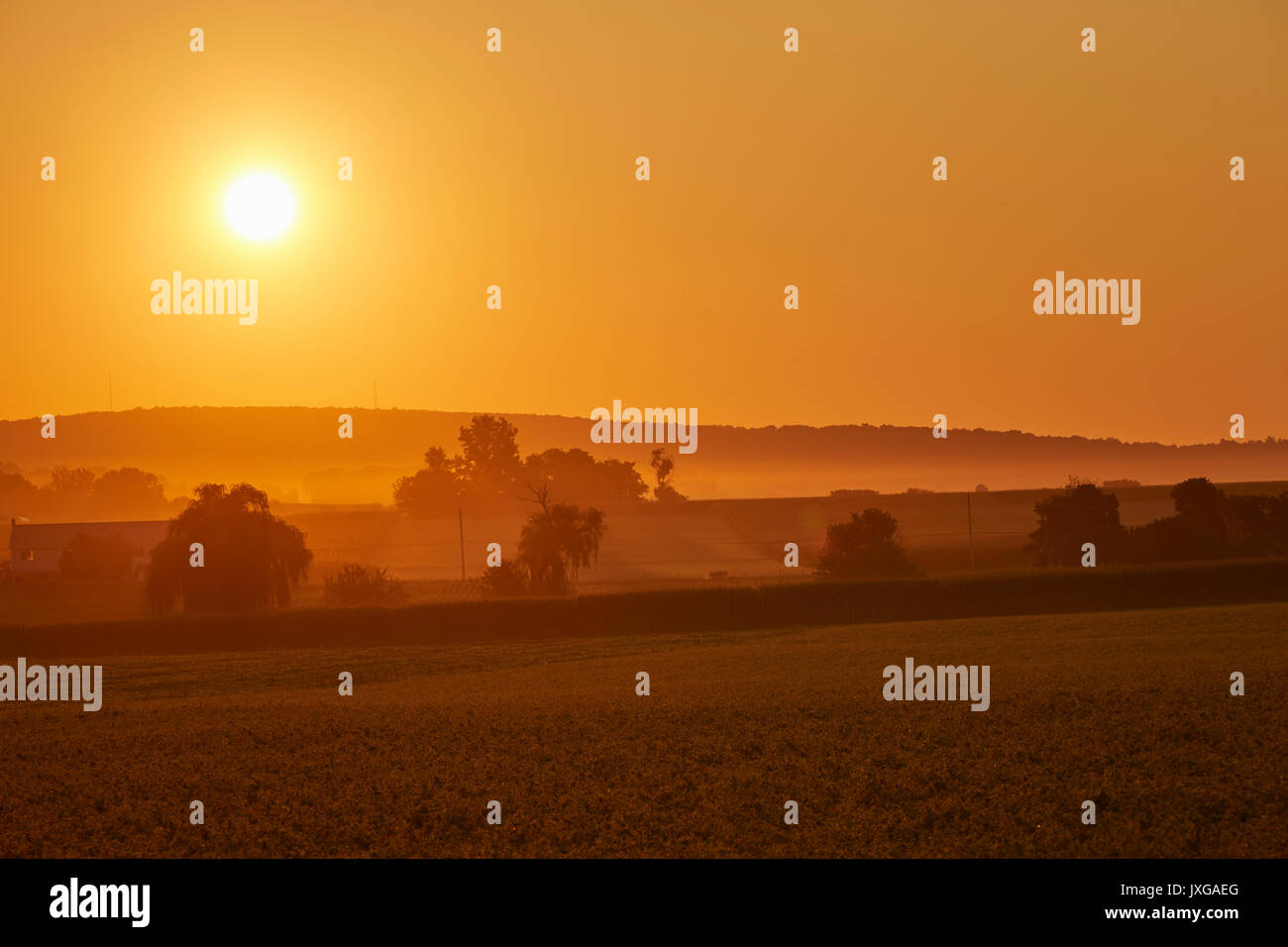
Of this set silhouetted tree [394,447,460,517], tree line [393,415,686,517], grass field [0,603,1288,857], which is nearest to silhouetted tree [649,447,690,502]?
tree line [393,415,686,517]

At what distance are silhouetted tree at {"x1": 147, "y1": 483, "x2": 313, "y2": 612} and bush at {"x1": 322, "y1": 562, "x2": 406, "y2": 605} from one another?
2.04 meters

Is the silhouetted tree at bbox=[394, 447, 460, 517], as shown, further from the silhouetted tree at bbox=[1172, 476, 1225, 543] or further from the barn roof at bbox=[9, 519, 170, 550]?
the silhouetted tree at bbox=[1172, 476, 1225, 543]

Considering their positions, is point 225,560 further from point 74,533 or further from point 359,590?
point 74,533

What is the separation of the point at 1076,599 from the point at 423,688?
1164 inches

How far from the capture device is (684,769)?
711 inches

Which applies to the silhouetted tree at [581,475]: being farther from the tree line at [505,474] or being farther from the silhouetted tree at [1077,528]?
the silhouetted tree at [1077,528]

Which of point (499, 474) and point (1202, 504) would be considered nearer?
point (1202, 504)

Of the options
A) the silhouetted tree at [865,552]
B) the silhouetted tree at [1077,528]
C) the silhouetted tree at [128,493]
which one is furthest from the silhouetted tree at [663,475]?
the silhouetted tree at [128,493]

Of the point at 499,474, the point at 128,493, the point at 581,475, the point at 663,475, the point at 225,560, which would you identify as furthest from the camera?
the point at 128,493

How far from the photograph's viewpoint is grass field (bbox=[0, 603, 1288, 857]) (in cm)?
1527

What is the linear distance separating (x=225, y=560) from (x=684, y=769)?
4702cm

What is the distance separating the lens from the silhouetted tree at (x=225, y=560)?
60.0 meters

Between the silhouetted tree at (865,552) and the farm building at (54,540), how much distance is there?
155ft

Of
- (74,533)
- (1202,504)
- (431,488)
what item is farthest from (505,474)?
(1202,504)
